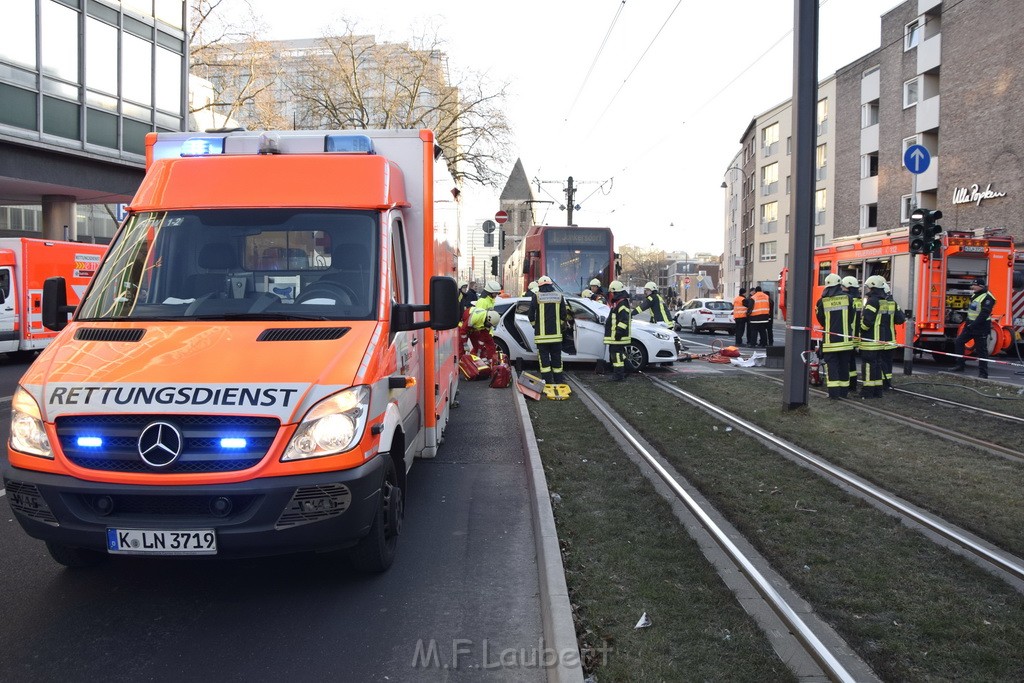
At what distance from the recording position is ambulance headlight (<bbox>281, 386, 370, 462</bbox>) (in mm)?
4082

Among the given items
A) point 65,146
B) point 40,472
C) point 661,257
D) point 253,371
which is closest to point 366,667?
point 253,371

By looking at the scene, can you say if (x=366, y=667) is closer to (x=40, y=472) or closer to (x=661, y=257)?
(x=40, y=472)

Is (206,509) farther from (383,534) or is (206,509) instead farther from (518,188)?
(518,188)

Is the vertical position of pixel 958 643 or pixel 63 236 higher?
pixel 63 236

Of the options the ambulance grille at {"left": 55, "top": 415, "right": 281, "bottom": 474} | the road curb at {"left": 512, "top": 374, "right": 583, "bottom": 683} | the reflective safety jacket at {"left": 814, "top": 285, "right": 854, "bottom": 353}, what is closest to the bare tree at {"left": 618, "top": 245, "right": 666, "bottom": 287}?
the reflective safety jacket at {"left": 814, "top": 285, "right": 854, "bottom": 353}

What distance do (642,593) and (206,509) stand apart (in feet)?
7.54

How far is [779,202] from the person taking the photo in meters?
55.0

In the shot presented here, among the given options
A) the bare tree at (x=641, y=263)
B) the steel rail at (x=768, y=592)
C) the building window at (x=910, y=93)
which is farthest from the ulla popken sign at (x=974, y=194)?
the bare tree at (x=641, y=263)

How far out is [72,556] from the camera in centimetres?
471

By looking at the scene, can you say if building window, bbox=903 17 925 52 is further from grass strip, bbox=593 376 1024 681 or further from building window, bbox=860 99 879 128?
grass strip, bbox=593 376 1024 681

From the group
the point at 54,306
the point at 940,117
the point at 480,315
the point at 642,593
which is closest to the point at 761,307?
the point at 480,315

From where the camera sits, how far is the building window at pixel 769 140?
56.0 metres

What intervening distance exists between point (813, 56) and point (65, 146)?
17486mm

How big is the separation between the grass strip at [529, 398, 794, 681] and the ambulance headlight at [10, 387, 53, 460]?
9.07 feet
